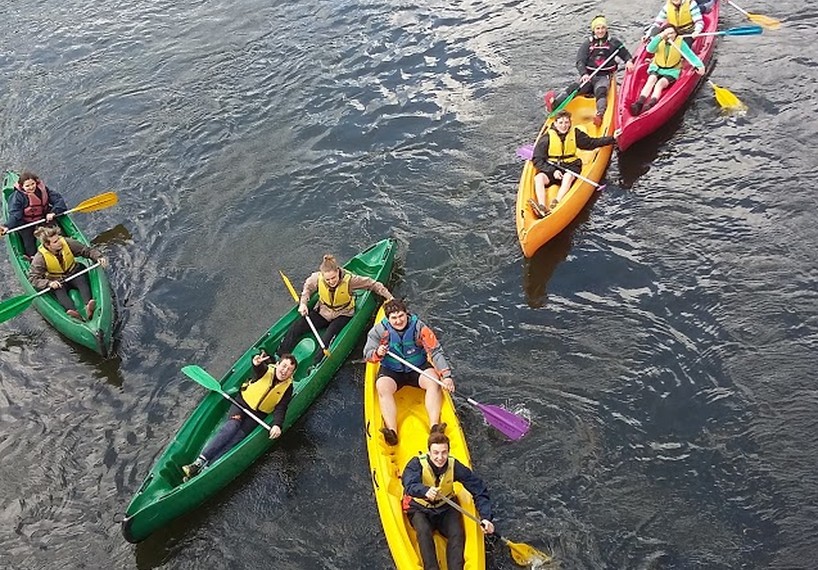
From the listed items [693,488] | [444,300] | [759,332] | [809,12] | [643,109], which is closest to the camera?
[693,488]

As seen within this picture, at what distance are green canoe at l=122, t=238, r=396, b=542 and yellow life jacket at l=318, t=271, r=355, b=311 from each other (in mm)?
214

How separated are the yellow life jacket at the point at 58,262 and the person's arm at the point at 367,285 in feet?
13.1

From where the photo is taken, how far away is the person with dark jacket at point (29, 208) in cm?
1116

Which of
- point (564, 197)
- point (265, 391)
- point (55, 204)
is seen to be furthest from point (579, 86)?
point (55, 204)

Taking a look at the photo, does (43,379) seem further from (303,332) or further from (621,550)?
(621,550)

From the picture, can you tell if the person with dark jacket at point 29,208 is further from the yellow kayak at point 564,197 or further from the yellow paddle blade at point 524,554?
the yellow paddle blade at point 524,554

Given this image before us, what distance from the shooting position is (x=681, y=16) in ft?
41.6

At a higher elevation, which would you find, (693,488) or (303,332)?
(303,332)

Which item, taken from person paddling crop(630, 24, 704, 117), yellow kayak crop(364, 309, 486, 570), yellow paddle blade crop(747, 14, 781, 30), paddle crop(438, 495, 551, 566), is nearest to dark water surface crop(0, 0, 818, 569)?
paddle crop(438, 495, 551, 566)

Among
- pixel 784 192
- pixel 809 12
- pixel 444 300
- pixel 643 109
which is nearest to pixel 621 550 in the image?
pixel 444 300

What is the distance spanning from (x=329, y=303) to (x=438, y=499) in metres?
3.29

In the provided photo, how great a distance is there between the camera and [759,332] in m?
8.73

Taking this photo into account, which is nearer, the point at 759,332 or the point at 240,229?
the point at 759,332

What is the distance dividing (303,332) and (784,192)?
6.68m
